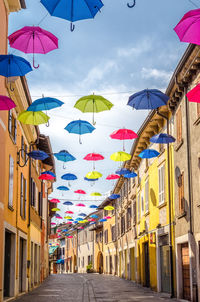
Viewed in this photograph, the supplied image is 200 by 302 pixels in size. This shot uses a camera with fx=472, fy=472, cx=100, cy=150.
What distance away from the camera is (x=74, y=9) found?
933 cm

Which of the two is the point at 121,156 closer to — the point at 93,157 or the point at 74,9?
the point at 93,157

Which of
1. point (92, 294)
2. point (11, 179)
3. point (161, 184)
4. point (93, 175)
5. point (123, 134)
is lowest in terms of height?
point (92, 294)

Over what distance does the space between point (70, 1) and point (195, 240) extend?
32.7ft

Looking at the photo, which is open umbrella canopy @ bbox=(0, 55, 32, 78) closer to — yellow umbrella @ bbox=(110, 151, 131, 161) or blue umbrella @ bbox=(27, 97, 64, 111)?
blue umbrella @ bbox=(27, 97, 64, 111)

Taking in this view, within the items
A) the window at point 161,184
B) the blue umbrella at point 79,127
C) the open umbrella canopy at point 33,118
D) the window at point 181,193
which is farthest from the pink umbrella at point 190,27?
the window at point 161,184

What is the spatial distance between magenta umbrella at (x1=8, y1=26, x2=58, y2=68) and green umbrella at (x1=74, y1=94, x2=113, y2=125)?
3071mm

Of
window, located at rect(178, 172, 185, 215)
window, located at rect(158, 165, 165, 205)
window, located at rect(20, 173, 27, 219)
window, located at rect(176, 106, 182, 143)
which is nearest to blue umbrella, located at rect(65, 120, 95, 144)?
window, located at rect(176, 106, 182, 143)

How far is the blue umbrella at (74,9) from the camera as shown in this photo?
9219 mm

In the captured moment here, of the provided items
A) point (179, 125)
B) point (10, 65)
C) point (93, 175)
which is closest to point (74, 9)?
point (10, 65)

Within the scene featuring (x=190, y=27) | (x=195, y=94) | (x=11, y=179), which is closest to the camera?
(x=190, y=27)

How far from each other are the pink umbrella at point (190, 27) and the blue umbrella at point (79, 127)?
7632 mm

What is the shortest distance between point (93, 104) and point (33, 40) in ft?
11.8

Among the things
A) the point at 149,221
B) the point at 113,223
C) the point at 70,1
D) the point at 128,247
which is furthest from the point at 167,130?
the point at 113,223

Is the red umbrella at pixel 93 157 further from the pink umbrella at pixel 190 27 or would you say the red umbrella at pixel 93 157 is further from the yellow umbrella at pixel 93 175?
the pink umbrella at pixel 190 27
